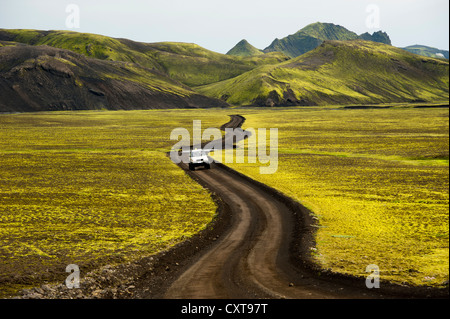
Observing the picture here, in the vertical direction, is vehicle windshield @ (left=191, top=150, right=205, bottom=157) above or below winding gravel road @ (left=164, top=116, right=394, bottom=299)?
above

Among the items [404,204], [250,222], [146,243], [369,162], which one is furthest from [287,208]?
[369,162]

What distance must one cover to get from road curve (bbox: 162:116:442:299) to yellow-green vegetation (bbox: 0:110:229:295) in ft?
9.88

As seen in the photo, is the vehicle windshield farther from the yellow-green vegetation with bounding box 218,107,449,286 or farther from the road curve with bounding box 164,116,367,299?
the road curve with bounding box 164,116,367,299

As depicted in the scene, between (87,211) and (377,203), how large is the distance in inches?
861

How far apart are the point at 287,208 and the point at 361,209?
531cm
